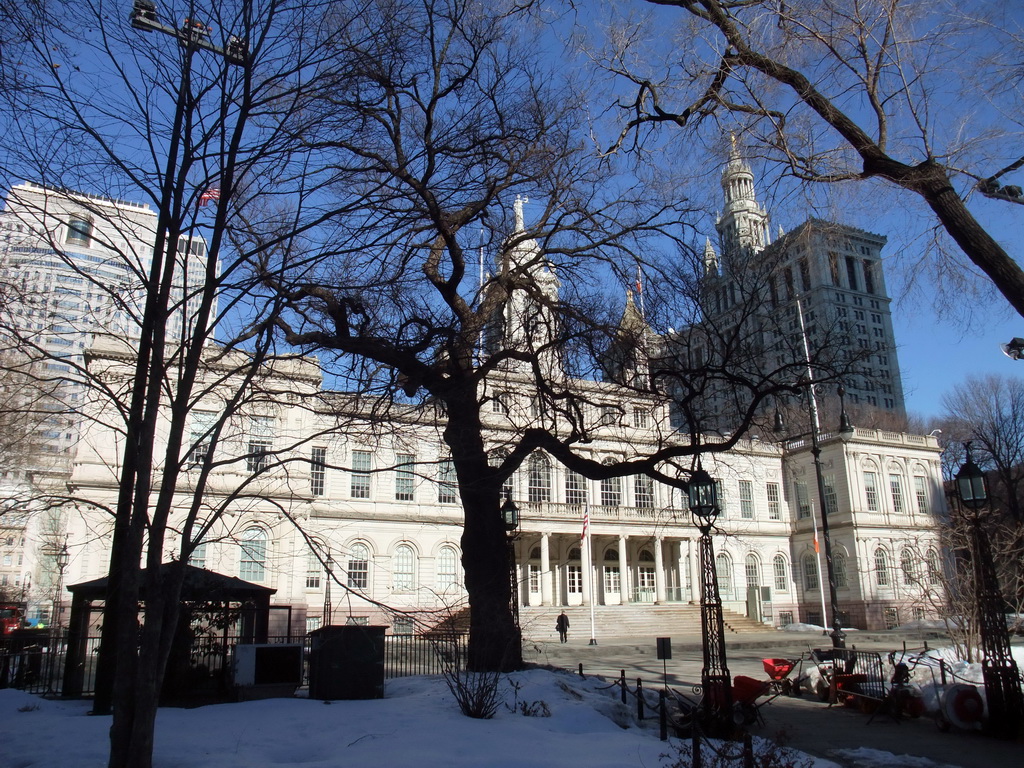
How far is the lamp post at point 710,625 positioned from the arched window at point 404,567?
29873 millimetres

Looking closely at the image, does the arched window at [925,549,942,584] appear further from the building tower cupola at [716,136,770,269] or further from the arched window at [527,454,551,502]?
the arched window at [527,454,551,502]

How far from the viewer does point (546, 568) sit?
44.4 metres

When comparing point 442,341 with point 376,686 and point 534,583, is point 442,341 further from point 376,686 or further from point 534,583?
point 534,583

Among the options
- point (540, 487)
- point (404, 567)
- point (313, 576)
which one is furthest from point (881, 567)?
point (313, 576)

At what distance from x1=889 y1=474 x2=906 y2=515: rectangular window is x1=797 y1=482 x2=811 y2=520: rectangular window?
18.0ft

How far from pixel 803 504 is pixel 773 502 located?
1.98 metres

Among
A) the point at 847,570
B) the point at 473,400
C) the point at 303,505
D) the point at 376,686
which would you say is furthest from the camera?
the point at 847,570

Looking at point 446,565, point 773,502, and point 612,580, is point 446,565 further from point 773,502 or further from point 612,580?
point 773,502

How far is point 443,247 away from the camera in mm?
14602

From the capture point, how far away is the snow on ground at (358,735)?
26.8 ft

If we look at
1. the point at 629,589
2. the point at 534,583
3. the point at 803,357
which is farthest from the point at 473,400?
the point at 629,589

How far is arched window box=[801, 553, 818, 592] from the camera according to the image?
51438 millimetres

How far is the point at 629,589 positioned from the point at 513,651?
34.2 meters

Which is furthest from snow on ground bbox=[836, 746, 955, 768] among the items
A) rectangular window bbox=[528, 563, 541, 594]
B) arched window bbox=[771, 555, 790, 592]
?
arched window bbox=[771, 555, 790, 592]
